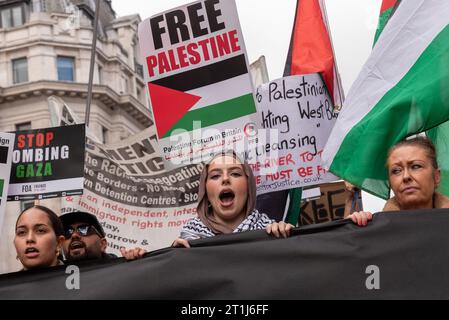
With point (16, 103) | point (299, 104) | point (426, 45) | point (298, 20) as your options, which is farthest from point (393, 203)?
point (16, 103)

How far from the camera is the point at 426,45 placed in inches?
171

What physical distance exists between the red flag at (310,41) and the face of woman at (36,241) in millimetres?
3186

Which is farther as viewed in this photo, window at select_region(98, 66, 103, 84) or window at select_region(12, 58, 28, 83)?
window at select_region(98, 66, 103, 84)

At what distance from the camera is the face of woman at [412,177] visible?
3.49 m

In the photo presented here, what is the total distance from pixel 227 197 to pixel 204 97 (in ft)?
5.89

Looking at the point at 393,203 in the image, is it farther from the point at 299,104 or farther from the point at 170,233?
the point at 170,233

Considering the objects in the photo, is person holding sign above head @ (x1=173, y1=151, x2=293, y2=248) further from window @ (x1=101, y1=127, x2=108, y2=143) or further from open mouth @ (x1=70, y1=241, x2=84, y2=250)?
window @ (x1=101, y1=127, x2=108, y2=143)

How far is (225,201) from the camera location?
3.90 meters

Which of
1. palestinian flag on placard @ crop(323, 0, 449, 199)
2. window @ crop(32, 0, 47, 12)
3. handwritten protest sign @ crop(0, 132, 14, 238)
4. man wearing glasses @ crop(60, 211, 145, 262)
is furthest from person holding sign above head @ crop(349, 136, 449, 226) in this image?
window @ crop(32, 0, 47, 12)

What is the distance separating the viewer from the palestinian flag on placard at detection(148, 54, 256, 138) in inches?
220

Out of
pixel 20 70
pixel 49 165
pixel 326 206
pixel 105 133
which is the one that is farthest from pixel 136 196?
pixel 20 70

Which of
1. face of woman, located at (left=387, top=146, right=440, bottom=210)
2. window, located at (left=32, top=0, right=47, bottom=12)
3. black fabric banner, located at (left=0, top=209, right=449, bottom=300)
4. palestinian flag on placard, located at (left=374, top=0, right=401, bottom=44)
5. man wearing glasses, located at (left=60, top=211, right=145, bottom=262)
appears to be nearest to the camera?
black fabric banner, located at (left=0, top=209, right=449, bottom=300)

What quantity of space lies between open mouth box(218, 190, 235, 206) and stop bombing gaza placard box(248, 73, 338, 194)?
1.99m

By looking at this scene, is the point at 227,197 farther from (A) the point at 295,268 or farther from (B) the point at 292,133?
(B) the point at 292,133
